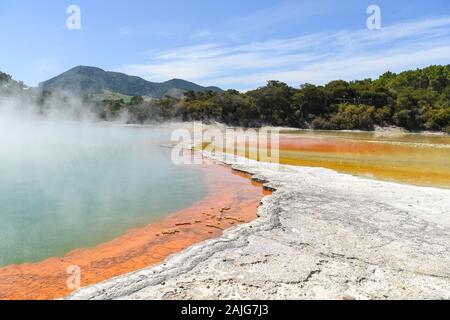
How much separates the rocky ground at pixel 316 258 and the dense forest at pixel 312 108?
4962 cm

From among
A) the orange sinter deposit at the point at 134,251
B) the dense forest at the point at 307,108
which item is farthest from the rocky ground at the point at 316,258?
the dense forest at the point at 307,108

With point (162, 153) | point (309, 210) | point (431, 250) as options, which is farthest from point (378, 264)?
point (162, 153)

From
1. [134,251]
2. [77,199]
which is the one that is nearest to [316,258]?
[134,251]

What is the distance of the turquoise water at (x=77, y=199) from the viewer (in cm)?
709

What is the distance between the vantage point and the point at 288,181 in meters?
11.8

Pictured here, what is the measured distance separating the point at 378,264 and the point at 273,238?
1.76 metres

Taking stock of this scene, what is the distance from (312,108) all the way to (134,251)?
5935 cm

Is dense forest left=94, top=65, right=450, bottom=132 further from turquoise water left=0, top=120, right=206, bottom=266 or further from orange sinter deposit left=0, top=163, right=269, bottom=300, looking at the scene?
orange sinter deposit left=0, top=163, right=269, bottom=300

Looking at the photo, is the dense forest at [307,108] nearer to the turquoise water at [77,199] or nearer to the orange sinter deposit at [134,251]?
the turquoise water at [77,199]

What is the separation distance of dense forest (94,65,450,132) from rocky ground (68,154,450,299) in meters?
49.6

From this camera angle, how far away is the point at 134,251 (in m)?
6.61

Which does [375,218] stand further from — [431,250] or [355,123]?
[355,123]

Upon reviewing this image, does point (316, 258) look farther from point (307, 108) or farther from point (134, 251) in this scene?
point (307, 108)
